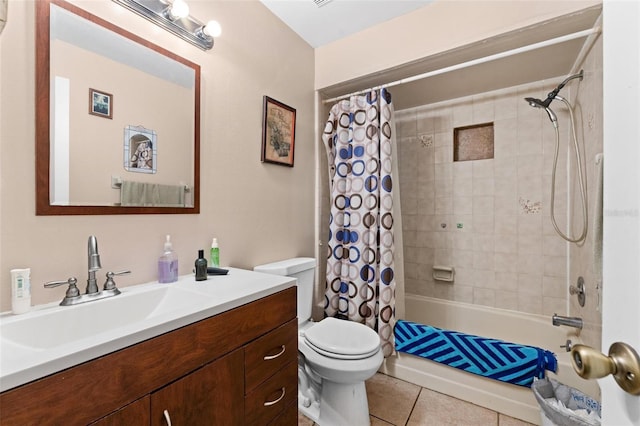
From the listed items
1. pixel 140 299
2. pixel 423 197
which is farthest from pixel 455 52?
pixel 140 299

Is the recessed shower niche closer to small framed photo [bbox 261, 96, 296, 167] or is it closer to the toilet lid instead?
small framed photo [bbox 261, 96, 296, 167]

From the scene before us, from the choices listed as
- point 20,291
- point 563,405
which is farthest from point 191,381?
point 563,405

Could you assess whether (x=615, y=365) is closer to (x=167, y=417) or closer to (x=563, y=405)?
(x=167, y=417)

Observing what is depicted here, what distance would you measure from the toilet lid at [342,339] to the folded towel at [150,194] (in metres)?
1.00

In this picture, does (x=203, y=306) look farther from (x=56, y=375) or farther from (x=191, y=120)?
(x=191, y=120)

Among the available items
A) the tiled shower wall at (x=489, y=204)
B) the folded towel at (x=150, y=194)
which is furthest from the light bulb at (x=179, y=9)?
the tiled shower wall at (x=489, y=204)

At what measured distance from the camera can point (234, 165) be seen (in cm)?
154

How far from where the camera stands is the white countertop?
1.79 ft

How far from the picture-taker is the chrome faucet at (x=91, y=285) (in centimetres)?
88

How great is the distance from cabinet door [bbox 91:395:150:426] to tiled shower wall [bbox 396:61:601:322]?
2.44m

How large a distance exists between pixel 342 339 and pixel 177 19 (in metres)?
1.81

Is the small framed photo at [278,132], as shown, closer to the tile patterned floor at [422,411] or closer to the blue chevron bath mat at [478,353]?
the blue chevron bath mat at [478,353]

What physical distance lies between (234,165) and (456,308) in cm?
226

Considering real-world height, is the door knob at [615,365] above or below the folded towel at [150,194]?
below
